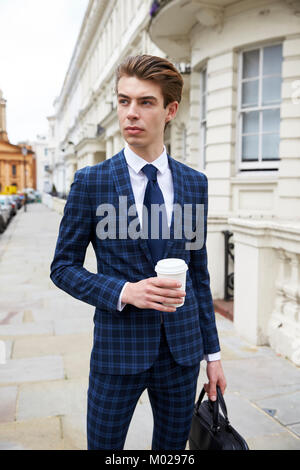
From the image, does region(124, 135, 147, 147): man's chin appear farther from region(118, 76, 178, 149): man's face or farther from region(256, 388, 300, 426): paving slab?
region(256, 388, 300, 426): paving slab

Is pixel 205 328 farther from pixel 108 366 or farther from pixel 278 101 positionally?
pixel 278 101

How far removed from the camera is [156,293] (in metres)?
1.42

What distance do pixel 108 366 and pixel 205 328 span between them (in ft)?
1.60

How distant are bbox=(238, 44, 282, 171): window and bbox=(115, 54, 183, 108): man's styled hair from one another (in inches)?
280

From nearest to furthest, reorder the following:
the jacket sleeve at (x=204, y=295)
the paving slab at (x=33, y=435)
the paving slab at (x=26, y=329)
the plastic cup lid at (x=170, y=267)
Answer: the plastic cup lid at (x=170, y=267) → the jacket sleeve at (x=204, y=295) → the paving slab at (x=33, y=435) → the paving slab at (x=26, y=329)

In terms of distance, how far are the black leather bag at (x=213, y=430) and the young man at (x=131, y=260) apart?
0.16m

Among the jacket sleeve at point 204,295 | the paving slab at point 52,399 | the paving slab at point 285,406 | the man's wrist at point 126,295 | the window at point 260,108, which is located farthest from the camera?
the window at point 260,108

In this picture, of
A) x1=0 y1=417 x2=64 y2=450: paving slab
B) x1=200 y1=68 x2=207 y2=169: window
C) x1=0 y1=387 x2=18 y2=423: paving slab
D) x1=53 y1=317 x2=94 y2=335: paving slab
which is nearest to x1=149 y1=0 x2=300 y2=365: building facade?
x1=200 y1=68 x2=207 y2=169: window

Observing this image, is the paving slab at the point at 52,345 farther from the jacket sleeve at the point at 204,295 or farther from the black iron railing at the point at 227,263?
the jacket sleeve at the point at 204,295

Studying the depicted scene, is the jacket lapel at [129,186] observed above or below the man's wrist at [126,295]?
above

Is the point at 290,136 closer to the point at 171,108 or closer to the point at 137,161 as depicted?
the point at 171,108

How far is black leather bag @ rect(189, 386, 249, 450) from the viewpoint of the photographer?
177 cm

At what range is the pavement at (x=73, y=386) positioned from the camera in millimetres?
3008

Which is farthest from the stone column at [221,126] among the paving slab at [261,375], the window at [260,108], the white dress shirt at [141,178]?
the white dress shirt at [141,178]
